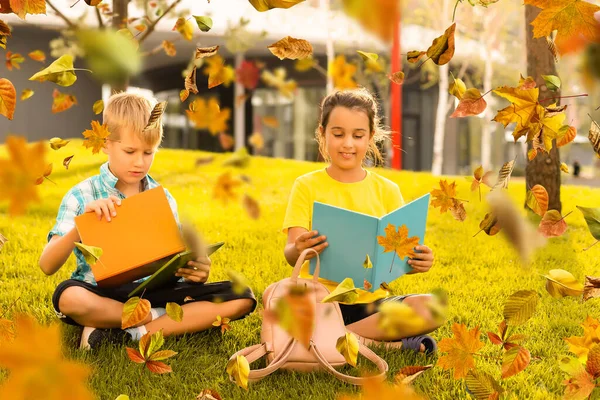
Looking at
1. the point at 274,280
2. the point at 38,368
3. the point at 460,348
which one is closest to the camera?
the point at 38,368

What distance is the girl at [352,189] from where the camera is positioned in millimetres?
2420

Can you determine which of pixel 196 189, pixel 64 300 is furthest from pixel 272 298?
pixel 196 189

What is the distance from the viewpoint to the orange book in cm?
209

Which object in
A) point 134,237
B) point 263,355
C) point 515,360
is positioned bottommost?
point 263,355

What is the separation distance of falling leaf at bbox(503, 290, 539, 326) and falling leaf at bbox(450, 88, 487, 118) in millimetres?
345

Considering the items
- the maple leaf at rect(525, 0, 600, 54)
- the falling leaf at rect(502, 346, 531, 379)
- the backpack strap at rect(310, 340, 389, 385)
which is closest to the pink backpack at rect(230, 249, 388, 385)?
the backpack strap at rect(310, 340, 389, 385)

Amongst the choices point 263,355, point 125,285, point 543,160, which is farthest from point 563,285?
point 543,160

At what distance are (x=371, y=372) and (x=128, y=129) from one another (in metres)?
1.12

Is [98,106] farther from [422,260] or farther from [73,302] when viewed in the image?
[422,260]

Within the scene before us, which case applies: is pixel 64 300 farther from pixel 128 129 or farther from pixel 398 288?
pixel 398 288

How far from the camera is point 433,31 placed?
47.1 feet

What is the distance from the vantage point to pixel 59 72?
39.2 inches

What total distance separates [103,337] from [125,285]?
0.24m

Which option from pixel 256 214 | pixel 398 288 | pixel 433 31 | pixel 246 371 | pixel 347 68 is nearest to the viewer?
pixel 256 214
